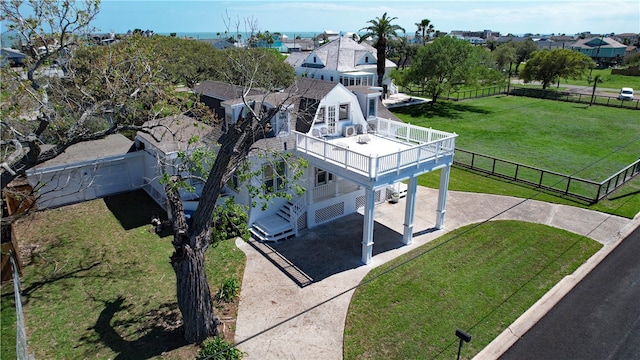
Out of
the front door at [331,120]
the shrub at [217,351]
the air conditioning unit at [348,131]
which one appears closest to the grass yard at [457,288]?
the shrub at [217,351]

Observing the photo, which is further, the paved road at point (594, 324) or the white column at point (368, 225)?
the white column at point (368, 225)

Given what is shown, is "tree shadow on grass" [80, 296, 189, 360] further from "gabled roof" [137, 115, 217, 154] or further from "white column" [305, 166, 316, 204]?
"gabled roof" [137, 115, 217, 154]

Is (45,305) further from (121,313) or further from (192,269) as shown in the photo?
(192,269)

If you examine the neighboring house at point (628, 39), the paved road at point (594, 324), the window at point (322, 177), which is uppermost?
the neighboring house at point (628, 39)

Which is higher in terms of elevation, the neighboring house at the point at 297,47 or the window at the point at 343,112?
the neighboring house at the point at 297,47

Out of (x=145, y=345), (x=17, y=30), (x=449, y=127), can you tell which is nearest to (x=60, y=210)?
(x=17, y=30)

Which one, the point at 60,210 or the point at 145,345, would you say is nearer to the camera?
the point at 145,345

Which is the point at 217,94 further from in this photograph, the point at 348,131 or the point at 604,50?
the point at 604,50

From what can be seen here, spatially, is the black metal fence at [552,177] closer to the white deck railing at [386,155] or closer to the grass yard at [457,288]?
the grass yard at [457,288]
